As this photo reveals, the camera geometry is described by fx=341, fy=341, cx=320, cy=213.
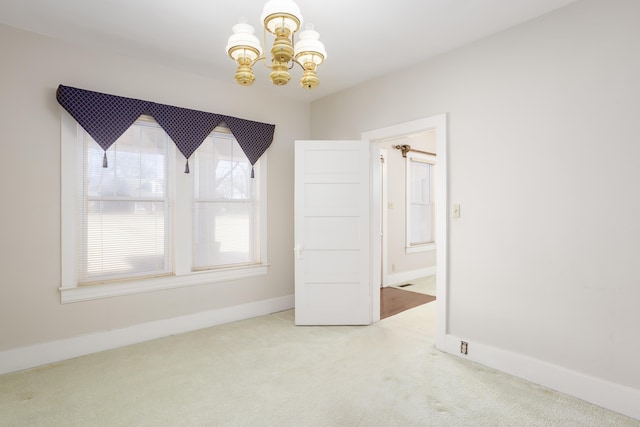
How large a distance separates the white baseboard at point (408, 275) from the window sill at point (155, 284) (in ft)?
8.05

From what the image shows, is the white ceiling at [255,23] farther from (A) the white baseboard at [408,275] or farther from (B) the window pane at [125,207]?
(A) the white baseboard at [408,275]

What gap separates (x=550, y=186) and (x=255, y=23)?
252 cm

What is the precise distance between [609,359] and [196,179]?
3756 mm

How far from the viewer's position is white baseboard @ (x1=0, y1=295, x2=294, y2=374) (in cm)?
271

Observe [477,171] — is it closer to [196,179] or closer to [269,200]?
[269,200]

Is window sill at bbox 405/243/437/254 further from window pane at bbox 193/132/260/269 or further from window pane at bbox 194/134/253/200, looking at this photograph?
window pane at bbox 194/134/253/200

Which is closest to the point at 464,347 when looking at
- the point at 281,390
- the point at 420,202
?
the point at 281,390

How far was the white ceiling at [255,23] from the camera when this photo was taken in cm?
239

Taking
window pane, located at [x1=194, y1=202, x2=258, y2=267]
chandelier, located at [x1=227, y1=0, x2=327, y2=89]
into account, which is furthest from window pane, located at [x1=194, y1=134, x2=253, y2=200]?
chandelier, located at [x1=227, y1=0, x2=327, y2=89]

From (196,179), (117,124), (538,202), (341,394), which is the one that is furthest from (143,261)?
(538,202)

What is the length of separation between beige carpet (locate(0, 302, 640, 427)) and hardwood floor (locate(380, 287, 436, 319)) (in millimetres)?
992

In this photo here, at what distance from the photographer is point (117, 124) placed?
304 centimetres

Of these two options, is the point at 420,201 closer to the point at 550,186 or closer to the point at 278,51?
the point at 550,186

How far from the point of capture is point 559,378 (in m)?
2.38
